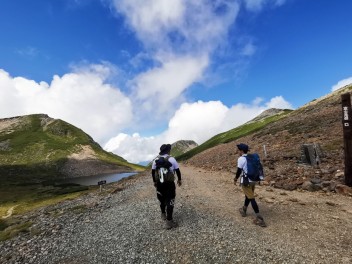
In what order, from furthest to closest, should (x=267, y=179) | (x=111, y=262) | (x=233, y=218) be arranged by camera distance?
(x=267, y=179)
(x=233, y=218)
(x=111, y=262)

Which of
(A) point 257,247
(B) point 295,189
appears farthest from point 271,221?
(B) point 295,189

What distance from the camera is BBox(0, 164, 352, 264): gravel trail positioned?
39.5ft

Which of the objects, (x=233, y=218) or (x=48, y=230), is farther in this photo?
(x=48, y=230)

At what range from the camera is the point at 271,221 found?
50.0ft

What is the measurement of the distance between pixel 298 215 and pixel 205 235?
18.7 feet

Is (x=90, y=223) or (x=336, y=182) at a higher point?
(x=336, y=182)

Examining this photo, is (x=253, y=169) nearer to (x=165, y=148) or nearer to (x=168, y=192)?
(x=168, y=192)

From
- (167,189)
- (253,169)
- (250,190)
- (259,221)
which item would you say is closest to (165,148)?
(167,189)

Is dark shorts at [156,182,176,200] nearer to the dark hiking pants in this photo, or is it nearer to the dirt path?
the dark hiking pants

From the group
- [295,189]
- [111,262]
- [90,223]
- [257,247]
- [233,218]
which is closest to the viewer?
[257,247]

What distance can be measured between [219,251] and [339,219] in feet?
23.3

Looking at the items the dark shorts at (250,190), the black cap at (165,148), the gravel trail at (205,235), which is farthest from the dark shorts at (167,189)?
the dark shorts at (250,190)

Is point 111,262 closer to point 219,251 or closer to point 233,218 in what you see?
point 219,251

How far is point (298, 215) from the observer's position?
15969 millimetres
